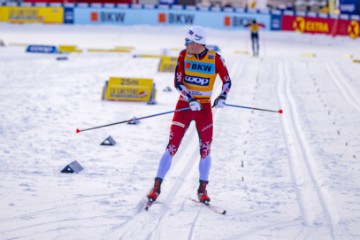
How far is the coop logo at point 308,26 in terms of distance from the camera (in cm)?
4025

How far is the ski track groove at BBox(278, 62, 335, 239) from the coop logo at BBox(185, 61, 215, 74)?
2133mm

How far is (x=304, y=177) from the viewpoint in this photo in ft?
31.9

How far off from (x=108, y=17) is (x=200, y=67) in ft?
112

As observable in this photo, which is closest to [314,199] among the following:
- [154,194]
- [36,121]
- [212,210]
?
[212,210]

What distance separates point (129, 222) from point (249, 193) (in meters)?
2.13

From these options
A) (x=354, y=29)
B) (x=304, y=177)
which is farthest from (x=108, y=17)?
Answer: (x=304, y=177)

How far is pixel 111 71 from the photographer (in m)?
23.1

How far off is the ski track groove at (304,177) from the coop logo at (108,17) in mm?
26608

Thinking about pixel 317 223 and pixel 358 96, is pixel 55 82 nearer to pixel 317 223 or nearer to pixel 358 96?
pixel 358 96

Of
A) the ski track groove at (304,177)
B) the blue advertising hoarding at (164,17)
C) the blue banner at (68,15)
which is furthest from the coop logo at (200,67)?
the blue banner at (68,15)

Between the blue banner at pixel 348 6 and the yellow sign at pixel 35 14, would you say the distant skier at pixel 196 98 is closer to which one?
the yellow sign at pixel 35 14

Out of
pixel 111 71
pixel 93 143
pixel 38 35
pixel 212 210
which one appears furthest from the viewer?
pixel 38 35

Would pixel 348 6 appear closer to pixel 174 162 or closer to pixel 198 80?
pixel 174 162

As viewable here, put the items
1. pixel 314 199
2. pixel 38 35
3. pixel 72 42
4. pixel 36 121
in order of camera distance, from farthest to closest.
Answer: pixel 38 35
pixel 72 42
pixel 36 121
pixel 314 199
